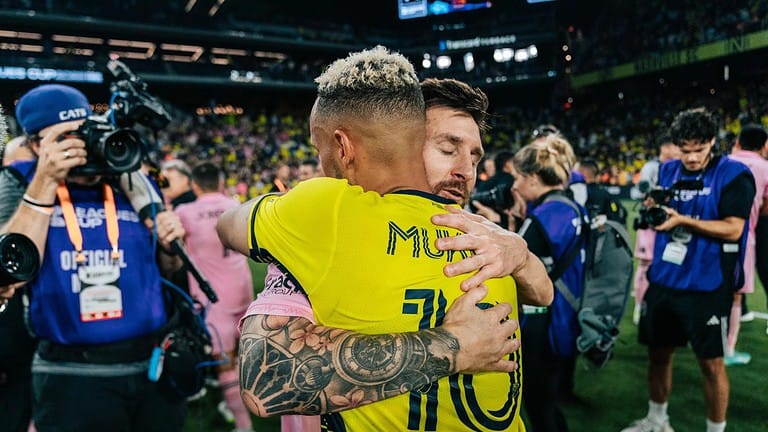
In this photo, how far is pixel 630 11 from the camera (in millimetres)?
28641

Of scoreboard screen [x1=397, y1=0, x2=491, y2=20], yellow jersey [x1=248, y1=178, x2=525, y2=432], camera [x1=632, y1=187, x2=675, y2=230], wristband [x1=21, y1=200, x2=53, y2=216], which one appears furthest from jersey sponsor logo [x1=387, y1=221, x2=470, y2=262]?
scoreboard screen [x1=397, y1=0, x2=491, y2=20]

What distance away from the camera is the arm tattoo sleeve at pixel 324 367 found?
3.58ft

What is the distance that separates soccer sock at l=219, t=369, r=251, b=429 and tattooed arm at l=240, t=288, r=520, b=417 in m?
2.95

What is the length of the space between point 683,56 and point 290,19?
2248cm

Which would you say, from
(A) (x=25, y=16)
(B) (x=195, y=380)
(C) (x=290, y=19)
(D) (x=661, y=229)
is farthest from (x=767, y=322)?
(C) (x=290, y=19)

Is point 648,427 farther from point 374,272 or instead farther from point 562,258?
point 374,272

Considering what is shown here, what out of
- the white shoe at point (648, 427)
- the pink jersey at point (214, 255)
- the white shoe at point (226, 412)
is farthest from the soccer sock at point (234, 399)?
the white shoe at point (648, 427)

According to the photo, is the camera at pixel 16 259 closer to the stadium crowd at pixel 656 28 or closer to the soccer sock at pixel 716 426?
the soccer sock at pixel 716 426

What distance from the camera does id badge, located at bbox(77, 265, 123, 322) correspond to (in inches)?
79.4

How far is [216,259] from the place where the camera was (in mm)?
4203

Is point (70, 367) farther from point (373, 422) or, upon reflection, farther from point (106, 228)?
point (373, 422)

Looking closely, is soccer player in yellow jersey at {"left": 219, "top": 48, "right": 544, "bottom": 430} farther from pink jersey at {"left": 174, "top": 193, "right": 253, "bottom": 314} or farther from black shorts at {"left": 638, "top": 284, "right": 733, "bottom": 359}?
pink jersey at {"left": 174, "top": 193, "right": 253, "bottom": 314}

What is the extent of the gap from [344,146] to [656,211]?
2794 millimetres

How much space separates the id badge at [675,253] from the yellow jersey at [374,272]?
8.88 ft
